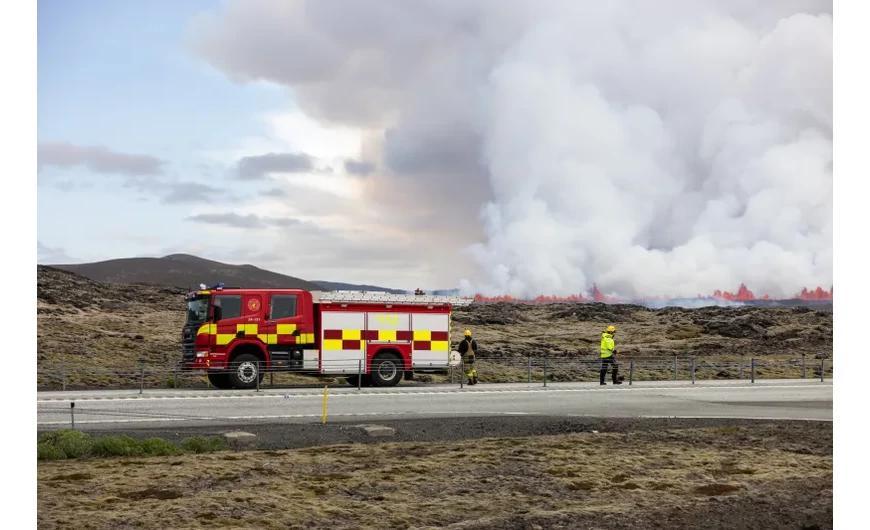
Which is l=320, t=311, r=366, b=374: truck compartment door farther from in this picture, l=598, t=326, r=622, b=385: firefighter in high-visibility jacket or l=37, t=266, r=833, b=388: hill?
l=598, t=326, r=622, b=385: firefighter in high-visibility jacket

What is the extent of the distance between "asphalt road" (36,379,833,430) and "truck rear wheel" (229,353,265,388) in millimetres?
962

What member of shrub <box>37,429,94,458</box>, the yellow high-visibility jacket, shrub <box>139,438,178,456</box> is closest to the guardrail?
the yellow high-visibility jacket

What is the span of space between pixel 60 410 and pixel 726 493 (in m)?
15.6

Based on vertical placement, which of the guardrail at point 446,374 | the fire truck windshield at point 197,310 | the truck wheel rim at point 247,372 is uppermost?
the fire truck windshield at point 197,310

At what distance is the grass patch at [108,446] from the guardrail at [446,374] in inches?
414

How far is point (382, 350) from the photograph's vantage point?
96.1 feet

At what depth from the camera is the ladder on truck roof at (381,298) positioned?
28.3 m

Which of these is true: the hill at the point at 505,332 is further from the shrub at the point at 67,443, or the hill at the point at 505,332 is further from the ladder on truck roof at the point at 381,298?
the shrub at the point at 67,443

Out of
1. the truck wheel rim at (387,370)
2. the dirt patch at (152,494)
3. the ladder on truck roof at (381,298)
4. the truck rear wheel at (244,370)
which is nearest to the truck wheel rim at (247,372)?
the truck rear wheel at (244,370)

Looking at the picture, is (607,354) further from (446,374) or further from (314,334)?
(314,334)

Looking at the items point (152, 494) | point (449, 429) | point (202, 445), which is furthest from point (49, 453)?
point (449, 429)

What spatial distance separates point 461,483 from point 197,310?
1686 centimetres

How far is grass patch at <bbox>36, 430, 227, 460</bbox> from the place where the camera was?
1474cm

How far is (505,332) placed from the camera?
6800 cm
